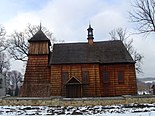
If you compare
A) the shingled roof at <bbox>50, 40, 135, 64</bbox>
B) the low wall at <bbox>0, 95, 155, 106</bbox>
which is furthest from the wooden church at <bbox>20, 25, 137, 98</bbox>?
the low wall at <bbox>0, 95, 155, 106</bbox>

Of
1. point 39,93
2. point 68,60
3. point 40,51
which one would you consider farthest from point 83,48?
point 39,93

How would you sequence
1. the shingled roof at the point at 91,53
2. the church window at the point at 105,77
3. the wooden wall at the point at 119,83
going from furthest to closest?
the shingled roof at the point at 91,53 → the church window at the point at 105,77 → the wooden wall at the point at 119,83

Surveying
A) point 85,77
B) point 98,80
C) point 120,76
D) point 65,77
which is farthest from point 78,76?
point 120,76

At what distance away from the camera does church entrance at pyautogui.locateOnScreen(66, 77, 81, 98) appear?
1250 inches

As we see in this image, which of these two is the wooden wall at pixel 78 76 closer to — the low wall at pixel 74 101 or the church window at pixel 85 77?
the church window at pixel 85 77

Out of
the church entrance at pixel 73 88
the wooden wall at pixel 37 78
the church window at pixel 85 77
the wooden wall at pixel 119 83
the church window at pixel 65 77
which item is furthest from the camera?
the church window at pixel 65 77

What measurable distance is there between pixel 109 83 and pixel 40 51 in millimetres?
10924

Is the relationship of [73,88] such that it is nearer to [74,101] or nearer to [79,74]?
[79,74]

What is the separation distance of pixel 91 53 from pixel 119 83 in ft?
19.5

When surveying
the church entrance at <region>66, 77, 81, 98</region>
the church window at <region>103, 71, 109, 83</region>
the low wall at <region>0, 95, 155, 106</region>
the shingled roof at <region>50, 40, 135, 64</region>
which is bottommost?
the low wall at <region>0, 95, 155, 106</region>

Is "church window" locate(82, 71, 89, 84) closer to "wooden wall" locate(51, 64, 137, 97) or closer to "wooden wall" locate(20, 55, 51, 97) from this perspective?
"wooden wall" locate(51, 64, 137, 97)

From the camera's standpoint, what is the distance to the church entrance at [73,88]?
31.8 m

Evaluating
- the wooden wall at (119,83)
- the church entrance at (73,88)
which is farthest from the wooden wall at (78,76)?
the wooden wall at (119,83)

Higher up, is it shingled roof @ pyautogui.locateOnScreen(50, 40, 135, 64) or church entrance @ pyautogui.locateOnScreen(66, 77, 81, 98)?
shingled roof @ pyautogui.locateOnScreen(50, 40, 135, 64)
